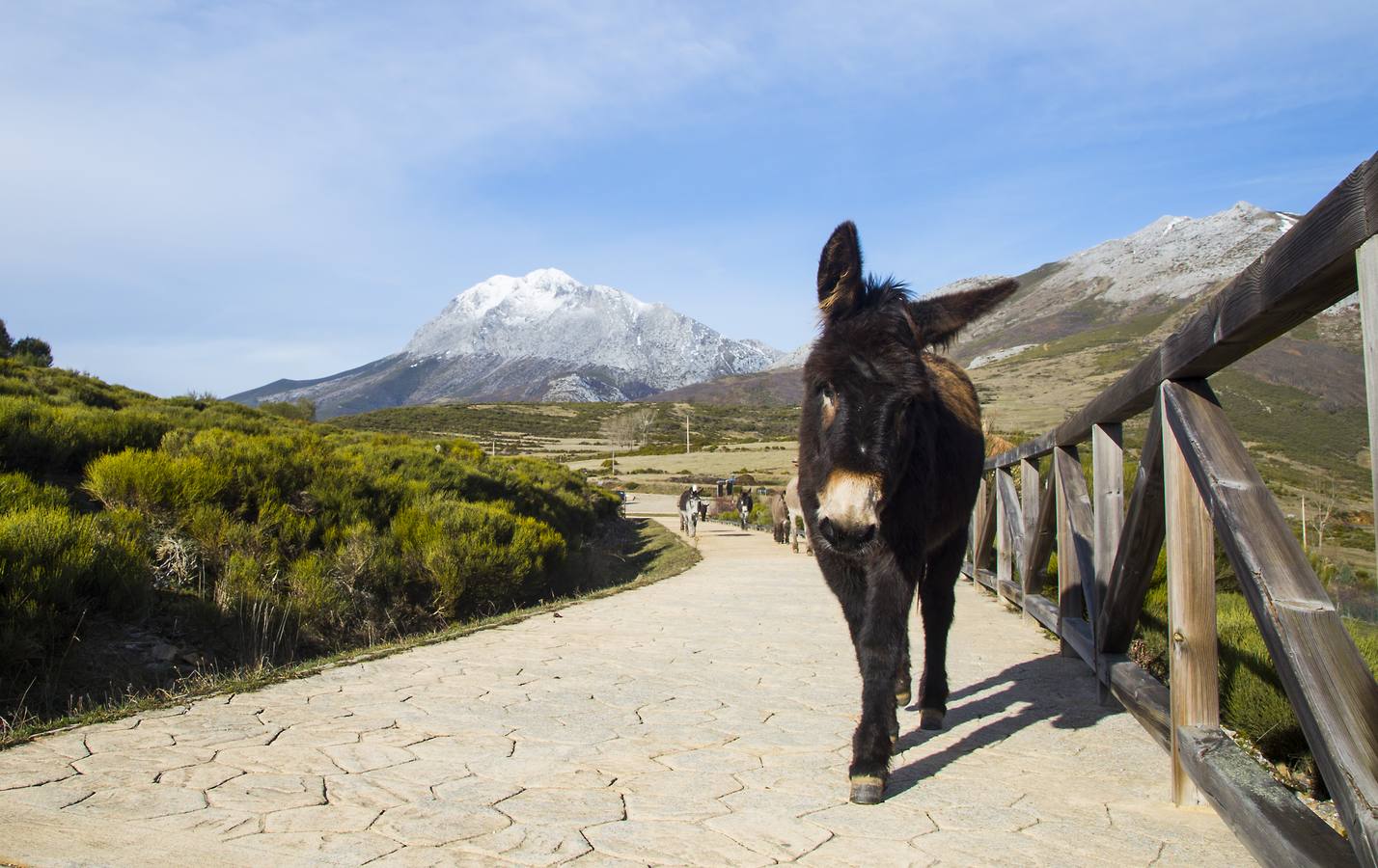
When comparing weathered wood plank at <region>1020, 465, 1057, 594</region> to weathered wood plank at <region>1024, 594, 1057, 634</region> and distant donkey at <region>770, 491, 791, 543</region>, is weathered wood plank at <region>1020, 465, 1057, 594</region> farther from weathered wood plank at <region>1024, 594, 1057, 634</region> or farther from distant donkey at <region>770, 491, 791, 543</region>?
distant donkey at <region>770, 491, 791, 543</region>

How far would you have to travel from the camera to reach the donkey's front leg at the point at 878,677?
3.31m

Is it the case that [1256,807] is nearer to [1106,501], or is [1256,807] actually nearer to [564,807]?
[564,807]

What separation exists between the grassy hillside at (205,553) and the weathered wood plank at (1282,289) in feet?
16.9

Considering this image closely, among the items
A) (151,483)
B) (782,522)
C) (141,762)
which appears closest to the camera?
(141,762)

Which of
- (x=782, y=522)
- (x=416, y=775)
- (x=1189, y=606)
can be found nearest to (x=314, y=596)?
(x=416, y=775)

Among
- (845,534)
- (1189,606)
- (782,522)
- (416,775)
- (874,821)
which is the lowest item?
(782,522)

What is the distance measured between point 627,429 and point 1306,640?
3491 inches

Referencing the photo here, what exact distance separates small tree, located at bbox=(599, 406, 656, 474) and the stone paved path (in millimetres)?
75732

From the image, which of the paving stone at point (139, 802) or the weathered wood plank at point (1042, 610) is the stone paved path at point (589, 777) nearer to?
the paving stone at point (139, 802)

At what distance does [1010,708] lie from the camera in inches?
192

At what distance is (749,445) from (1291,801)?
7340 cm

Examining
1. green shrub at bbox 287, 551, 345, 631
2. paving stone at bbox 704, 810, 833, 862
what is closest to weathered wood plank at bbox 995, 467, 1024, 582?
paving stone at bbox 704, 810, 833, 862

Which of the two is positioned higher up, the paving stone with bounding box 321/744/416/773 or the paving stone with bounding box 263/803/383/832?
the paving stone with bounding box 263/803/383/832

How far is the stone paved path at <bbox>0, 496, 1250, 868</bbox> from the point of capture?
274 centimetres
